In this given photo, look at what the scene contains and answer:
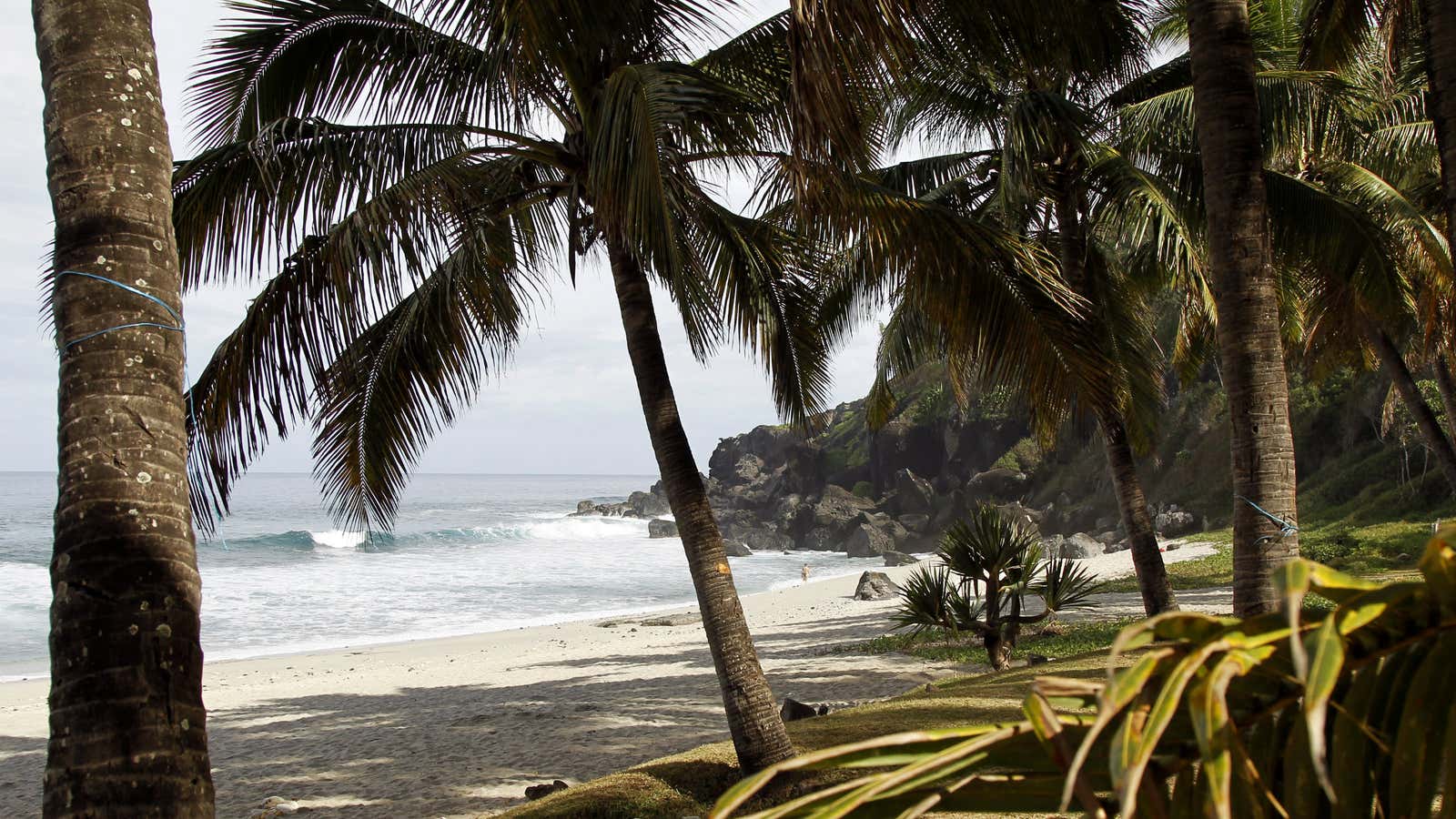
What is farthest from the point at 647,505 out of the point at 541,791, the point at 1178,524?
the point at 541,791

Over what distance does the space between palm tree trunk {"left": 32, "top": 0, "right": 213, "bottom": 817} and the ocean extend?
7.96m

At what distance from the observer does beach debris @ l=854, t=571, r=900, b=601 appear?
22795 mm

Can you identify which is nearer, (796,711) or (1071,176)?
(796,711)

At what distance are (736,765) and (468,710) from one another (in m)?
6.48

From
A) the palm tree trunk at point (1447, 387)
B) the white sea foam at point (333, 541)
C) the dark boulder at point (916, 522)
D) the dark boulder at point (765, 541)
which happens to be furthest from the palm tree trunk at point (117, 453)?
the dark boulder at point (765, 541)

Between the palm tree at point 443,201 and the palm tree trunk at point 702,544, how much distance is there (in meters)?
0.01

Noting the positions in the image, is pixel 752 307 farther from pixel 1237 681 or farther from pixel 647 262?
pixel 1237 681

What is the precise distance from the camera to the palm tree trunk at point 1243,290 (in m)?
4.34

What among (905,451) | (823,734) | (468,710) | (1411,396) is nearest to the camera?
(823,734)

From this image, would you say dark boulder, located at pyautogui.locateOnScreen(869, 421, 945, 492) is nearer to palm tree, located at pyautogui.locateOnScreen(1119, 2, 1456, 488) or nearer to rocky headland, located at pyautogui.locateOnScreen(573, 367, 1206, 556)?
rocky headland, located at pyautogui.locateOnScreen(573, 367, 1206, 556)

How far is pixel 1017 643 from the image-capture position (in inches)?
473

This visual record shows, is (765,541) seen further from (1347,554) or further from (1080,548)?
(1347,554)

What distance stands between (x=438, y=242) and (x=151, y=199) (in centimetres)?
264

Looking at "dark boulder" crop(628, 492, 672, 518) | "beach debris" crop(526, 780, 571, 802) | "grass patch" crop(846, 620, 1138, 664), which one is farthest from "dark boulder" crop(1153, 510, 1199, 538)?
"dark boulder" crop(628, 492, 672, 518)
